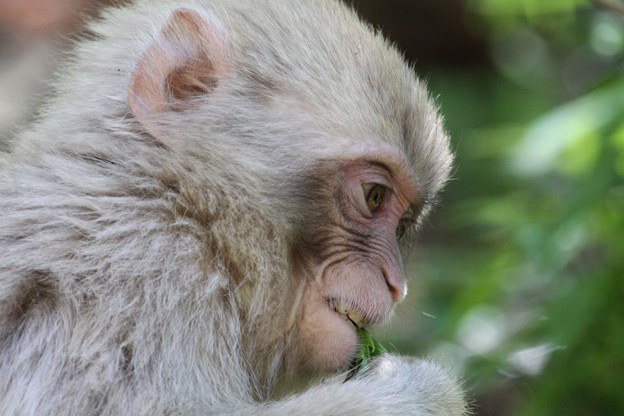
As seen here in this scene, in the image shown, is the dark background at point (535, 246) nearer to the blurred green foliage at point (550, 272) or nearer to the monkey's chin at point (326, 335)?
the blurred green foliage at point (550, 272)

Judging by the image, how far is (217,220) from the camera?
3.23 meters

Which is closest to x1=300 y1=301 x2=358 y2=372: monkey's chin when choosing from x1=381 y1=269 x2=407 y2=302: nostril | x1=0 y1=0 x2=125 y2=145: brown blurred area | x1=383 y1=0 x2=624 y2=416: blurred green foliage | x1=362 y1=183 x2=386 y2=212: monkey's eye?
x1=381 y1=269 x2=407 y2=302: nostril

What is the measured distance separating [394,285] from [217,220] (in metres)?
0.72

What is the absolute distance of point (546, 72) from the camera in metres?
8.51

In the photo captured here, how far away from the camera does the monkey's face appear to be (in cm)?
329

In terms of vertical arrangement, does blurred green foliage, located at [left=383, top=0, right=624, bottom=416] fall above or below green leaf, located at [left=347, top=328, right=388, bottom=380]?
above

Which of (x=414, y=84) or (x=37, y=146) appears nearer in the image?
(x=37, y=146)

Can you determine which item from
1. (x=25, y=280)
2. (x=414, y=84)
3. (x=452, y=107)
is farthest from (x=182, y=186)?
(x=452, y=107)

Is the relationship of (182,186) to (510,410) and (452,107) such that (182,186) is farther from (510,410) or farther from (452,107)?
(452,107)

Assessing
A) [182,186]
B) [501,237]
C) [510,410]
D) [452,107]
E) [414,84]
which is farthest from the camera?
[452,107]

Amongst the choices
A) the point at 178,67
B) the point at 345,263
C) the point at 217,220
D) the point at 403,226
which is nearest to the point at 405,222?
the point at 403,226

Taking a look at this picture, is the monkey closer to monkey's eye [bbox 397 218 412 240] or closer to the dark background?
monkey's eye [bbox 397 218 412 240]

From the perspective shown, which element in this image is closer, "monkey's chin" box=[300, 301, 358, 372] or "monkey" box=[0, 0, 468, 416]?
"monkey" box=[0, 0, 468, 416]

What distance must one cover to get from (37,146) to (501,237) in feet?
9.47
